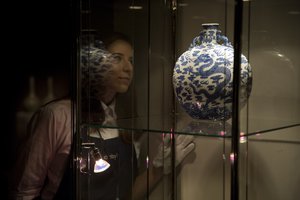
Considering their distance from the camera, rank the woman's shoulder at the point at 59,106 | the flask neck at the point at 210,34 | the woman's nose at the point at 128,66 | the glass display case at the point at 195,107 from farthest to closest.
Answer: the woman's shoulder at the point at 59,106 → the woman's nose at the point at 128,66 → the flask neck at the point at 210,34 → the glass display case at the point at 195,107

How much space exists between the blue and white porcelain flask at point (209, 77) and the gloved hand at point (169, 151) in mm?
141

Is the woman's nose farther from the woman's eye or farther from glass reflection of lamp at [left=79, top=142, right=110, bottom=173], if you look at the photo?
glass reflection of lamp at [left=79, top=142, right=110, bottom=173]

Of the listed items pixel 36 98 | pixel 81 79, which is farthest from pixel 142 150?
pixel 36 98

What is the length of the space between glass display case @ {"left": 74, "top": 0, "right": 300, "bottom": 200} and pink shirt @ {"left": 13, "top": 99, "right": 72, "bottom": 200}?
0.18m

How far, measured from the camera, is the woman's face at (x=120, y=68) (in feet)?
3.82

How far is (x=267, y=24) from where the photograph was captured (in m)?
1.01

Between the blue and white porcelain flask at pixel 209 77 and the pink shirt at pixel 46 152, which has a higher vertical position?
the blue and white porcelain flask at pixel 209 77

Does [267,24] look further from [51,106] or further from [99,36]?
[51,106]

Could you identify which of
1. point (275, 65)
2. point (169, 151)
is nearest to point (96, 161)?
point (169, 151)

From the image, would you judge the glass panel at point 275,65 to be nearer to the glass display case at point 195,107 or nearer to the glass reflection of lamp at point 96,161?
the glass display case at point 195,107

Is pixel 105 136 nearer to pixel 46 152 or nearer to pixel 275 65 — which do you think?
pixel 46 152

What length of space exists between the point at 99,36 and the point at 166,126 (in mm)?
263

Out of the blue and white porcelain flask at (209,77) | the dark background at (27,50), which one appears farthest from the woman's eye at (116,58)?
the dark background at (27,50)

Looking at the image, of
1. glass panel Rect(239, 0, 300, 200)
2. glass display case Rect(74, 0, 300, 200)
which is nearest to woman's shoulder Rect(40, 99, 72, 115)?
glass display case Rect(74, 0, 300, 200)
